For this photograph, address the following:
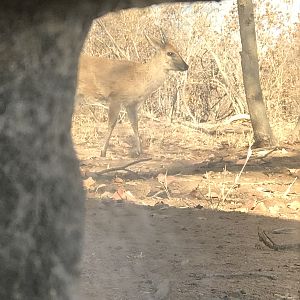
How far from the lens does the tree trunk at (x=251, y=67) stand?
47.1 inches

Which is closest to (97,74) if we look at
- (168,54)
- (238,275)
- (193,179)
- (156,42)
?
(156,42)

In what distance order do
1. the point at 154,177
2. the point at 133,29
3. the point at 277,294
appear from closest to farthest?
the point at 133,29, the point at 277,294, the point at 154,177

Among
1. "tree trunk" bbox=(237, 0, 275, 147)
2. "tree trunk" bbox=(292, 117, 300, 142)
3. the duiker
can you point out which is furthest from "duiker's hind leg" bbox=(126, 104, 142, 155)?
"tree trunk" bbox=(292, 117, 300, 142)

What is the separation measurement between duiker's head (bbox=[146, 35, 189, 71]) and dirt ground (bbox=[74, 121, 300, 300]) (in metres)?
0.12

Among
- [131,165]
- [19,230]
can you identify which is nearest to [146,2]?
[19,230]

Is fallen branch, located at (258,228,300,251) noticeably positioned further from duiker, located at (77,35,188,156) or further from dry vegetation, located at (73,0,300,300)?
duiker, located at (77,35,188,156)

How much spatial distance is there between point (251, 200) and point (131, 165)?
326mm

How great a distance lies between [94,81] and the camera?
1338mm

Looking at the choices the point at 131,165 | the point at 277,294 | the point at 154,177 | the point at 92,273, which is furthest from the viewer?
the point at 154,177

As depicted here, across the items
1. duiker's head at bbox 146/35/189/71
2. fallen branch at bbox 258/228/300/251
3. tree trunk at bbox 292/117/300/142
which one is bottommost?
fallen branch at bbox 258/228/300/251

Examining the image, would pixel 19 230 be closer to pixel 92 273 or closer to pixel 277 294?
pixel 92 273

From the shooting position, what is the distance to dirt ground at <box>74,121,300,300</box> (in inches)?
48.0

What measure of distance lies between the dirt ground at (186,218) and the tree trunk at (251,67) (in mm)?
123

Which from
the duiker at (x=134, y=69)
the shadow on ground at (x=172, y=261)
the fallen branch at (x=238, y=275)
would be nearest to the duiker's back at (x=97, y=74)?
the duiker at (x=134, y=69)
